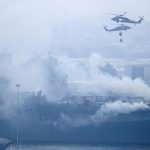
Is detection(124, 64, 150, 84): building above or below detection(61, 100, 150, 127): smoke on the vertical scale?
above

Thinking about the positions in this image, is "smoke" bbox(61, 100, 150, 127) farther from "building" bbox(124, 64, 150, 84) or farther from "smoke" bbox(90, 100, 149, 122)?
"building" bbox(124, 64, 150, 84)

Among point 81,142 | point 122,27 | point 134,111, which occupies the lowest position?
point 81,142

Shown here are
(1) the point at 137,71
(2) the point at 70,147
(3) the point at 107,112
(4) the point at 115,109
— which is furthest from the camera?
(1) the point at 137,71

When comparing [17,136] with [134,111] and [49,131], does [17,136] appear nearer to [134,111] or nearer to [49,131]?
[49,131]

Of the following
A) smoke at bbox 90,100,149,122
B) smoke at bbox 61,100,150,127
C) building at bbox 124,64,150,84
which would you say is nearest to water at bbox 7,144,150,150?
smoke at bbox 61,100,150,127

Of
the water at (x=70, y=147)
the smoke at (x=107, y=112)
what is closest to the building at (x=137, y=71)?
the smoke at (x=107, y=112)

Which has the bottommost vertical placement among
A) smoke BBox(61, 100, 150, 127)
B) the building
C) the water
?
the water

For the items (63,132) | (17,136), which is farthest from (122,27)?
(17,136)

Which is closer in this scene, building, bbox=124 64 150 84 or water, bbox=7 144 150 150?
water, bbox=7 144 150 150

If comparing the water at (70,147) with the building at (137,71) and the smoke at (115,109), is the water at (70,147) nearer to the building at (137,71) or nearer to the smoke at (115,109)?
the smoke at (115,109)

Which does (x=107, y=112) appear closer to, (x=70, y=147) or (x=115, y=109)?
(x=115, y=109)

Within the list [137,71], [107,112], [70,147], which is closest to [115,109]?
[107,112]
